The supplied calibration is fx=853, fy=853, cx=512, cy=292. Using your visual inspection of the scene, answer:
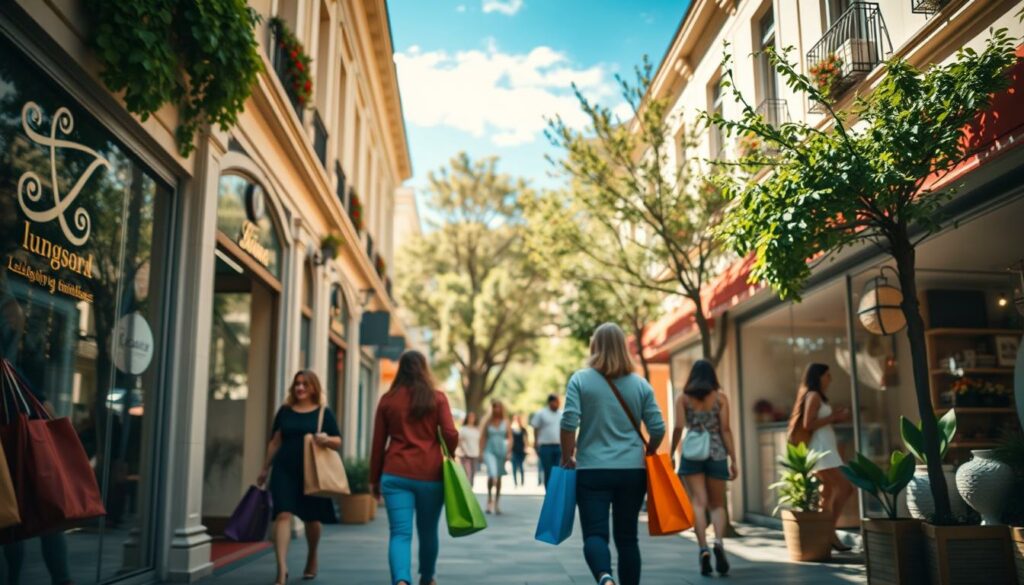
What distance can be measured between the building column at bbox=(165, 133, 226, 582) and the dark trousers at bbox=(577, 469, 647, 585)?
365cm

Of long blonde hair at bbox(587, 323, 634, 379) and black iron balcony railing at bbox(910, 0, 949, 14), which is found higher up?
black iron balcony railing at bbox(910, 0, 949, 14)

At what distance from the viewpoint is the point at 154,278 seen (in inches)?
279

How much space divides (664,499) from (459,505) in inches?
51.2

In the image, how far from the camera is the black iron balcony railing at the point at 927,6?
708cm

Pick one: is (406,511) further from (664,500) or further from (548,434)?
(548,434)

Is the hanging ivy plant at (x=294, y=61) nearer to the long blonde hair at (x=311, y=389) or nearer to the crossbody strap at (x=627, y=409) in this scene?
the long blonde hair at (x=311, y=389)

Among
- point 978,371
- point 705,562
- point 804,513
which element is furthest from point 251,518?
point 978,371

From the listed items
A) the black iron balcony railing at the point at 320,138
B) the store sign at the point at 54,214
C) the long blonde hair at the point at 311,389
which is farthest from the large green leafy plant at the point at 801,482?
the black iron balcony railing at the point at 320,138

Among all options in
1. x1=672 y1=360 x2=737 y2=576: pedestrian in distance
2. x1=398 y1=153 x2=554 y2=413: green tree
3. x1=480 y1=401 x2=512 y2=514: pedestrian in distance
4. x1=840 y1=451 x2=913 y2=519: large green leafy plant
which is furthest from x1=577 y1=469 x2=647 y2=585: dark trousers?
x1=398 y1=153 x2=554 y2=413: green tree

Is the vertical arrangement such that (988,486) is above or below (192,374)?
below

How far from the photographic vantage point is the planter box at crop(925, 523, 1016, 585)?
5.52m

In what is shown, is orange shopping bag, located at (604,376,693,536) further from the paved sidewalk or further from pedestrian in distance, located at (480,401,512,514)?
pedestrian in distance, located at (480,401,512,514)

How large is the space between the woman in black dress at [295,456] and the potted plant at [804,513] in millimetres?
4363

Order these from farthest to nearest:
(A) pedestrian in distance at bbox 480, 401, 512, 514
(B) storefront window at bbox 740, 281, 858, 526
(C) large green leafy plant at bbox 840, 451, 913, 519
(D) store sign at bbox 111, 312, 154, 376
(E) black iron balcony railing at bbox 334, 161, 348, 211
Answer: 1. (E) black iron balcony railing at bbox 334, 161, 348, 211
2. (A) pedestrian in distance at bbox 480, 401, 512, 514
3. (B) storefront window at bbox 740, 281, 858, 526
4. (D) store sign at bbox 111, 312, 154, 376
5. (C) large green leafy plant at bbox 840, 451, 913, 519
